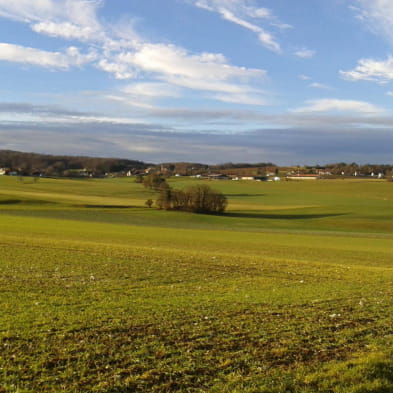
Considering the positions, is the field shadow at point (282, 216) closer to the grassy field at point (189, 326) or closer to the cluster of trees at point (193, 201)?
the cluster of trees at point (193, 201)

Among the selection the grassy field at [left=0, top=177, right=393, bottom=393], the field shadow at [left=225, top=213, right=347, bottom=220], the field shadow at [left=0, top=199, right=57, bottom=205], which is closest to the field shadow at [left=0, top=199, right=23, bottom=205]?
the field shadow at [left=0, top=199, right=57, bottom=205]

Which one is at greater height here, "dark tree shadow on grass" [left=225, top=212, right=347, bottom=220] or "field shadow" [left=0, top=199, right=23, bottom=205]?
"field shadow" [left=0, top=199, right=23, bottom=205]

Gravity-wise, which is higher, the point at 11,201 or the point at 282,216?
the point at 11,201

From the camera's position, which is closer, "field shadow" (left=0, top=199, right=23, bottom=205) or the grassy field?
the grassy field

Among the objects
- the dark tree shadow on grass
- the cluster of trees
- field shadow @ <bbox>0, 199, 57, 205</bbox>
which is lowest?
the dark tree shadow on grass

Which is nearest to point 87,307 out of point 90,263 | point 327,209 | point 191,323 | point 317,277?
point 191,323

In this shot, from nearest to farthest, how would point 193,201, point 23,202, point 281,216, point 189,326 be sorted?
point 189,326 → point 281,216 → point 193,201 → point 23,202

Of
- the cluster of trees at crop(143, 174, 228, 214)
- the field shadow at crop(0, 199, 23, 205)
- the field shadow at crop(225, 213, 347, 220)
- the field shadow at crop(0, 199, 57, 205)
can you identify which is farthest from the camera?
the cluster of trees at crop(143, 174, 228, 214)

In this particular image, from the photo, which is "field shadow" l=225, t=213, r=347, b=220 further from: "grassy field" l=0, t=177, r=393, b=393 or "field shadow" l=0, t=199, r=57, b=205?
"grassy field" l=0, t=177, r=393, b=393

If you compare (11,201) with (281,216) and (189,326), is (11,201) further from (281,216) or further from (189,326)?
(189,326)

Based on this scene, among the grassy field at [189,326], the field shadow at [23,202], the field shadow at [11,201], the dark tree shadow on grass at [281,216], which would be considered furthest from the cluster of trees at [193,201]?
the grassy field at [189,326]

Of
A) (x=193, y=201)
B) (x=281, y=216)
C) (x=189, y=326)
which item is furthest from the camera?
(x=193, y=201)

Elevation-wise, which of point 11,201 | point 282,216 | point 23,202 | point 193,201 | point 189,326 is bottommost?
point 282,216

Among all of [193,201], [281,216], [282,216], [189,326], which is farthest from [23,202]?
[189,326]
